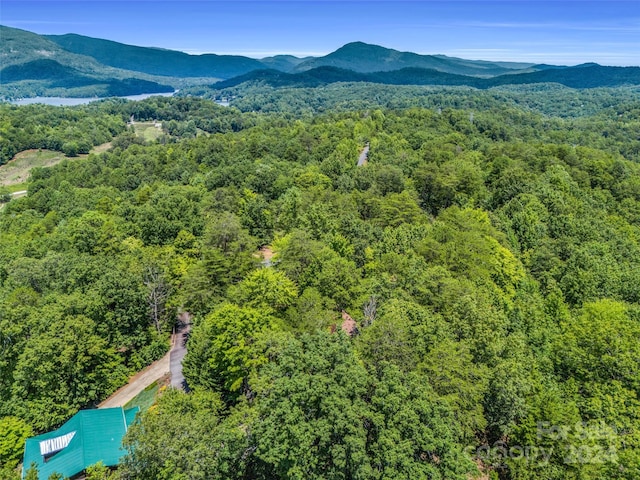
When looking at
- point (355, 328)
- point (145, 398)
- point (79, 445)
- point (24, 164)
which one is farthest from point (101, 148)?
point (355, 328)

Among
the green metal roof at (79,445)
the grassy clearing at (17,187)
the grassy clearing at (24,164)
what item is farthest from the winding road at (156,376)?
the grassy clearing at (24,164)

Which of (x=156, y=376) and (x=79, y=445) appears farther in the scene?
(x=156, y=376)

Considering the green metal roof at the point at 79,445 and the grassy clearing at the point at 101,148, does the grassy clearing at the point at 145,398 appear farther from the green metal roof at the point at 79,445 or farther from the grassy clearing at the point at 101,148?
the grassy clearing at the point at 101,148

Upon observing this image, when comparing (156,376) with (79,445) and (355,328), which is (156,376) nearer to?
(79,445)

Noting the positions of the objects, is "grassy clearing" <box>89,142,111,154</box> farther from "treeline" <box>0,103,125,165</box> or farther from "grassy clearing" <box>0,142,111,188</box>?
"treeline" <box>0,103,125,165</box>

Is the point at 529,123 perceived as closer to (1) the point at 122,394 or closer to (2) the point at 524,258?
(2) the point at 524,258

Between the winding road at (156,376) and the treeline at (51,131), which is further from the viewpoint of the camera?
the treeline at (51,131)
